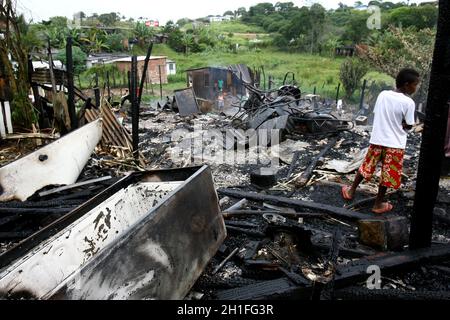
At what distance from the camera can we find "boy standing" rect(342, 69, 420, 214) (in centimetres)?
389

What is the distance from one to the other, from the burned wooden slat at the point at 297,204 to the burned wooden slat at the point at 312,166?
95 cm

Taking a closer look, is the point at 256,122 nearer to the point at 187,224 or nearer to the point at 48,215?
the point at 48,215

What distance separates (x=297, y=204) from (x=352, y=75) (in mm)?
21663

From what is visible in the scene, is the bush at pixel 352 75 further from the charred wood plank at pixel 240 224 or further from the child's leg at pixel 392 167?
the charred wood plank at pixel 240 224

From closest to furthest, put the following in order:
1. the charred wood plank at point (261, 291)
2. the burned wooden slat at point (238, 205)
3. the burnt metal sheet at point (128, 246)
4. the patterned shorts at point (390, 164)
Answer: the burnt metal sheet at point (128, 246) → the charred wood plank at point (261, 291) → the patterned shorts at point (390, 164) → the burned wooden slat at point (238, 205)

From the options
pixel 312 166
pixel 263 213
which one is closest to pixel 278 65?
pixel 312 166

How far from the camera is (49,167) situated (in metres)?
5.17

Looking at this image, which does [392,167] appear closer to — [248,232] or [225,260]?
[248,232]

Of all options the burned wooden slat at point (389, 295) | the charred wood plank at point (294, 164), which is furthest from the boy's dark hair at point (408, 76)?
the charred wood plank at point (294, 164)

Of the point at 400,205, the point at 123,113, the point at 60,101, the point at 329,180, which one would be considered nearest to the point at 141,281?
the point at 400,205

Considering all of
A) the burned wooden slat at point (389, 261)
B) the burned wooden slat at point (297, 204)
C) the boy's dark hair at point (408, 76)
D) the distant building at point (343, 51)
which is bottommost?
the burned wooden slat at point (297, 204)

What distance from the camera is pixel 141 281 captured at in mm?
2311

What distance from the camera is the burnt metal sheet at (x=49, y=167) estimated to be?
459 cm

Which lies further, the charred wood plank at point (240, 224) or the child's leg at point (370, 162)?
the child's leg at point (370, 162)
